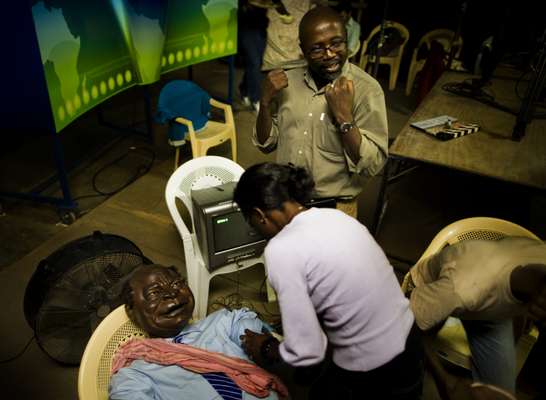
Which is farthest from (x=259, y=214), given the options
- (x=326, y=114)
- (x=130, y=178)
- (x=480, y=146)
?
(x=130, y=178)

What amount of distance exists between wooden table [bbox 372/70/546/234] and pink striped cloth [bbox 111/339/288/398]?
1386mm

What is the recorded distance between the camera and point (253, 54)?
Answer: 15.9ft

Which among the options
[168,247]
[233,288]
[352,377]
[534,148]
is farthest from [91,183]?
[534,148]

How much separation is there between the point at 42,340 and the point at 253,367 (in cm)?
105

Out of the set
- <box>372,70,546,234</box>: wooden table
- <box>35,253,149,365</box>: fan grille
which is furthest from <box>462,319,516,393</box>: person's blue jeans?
<box>35,253,149,365</box>: fan grille

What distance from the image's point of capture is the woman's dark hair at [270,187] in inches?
50.0

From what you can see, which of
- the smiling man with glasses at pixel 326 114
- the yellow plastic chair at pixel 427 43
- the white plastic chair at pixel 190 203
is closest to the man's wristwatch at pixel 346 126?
the smiling man with glasses at pixel 326 114

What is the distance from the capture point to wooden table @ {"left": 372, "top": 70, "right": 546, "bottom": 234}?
232 cm

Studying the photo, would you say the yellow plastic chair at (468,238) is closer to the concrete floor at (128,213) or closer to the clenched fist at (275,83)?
the concrete floor at (128,213)

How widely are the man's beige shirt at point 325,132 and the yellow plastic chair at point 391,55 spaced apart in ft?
12.8

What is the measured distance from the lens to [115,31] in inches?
129

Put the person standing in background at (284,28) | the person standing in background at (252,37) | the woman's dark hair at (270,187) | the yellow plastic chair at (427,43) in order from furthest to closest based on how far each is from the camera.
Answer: the yellow plastic chair at (427,43) < the person standing in background at (252,37) < the person standing in background at (284,28) < the woman's dark hair at (270,187)

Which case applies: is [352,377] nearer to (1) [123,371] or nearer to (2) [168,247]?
(1) [123,371]

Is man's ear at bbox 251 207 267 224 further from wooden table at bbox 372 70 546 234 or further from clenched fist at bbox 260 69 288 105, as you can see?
wooden table at bbox 372 70 546 234
